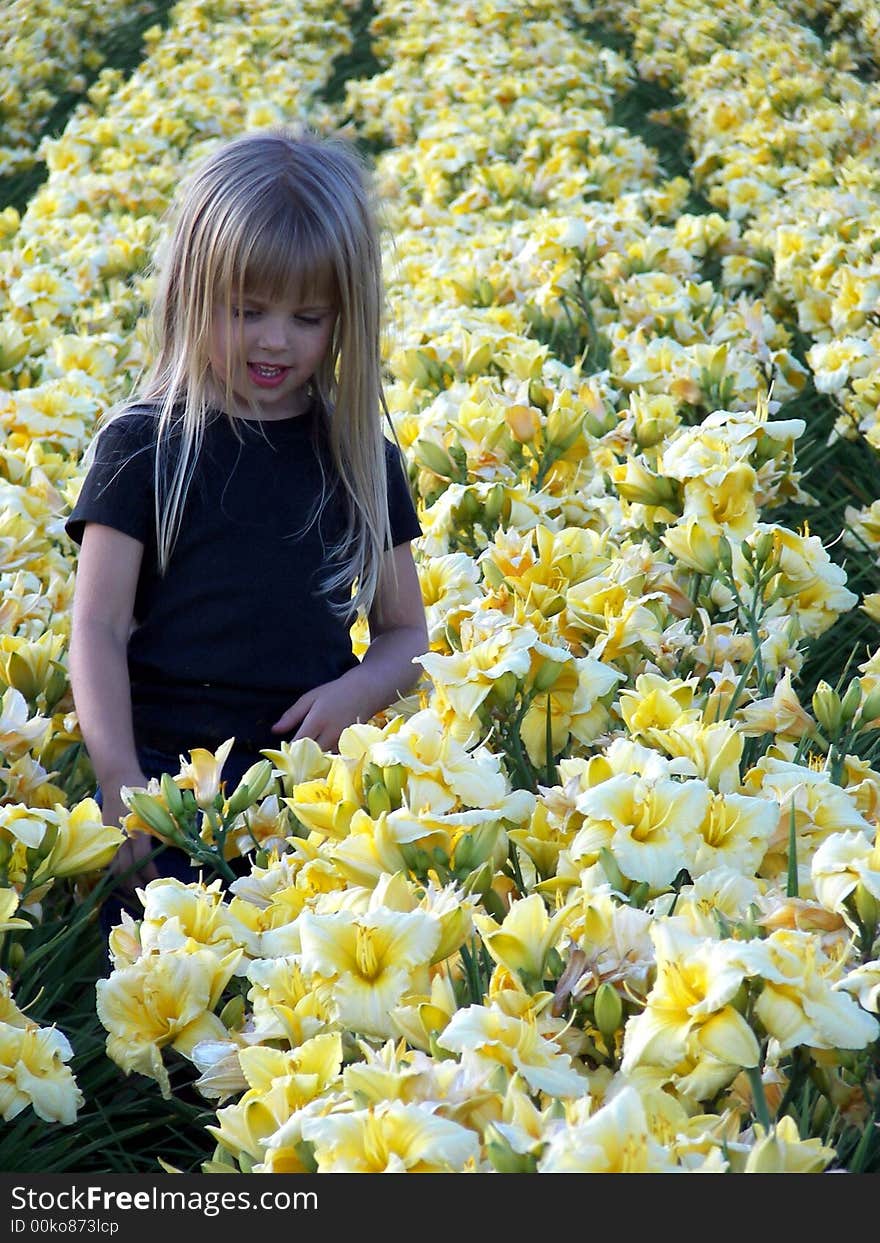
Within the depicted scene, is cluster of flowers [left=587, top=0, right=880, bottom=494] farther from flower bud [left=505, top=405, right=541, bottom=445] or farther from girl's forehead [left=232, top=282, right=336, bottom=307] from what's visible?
girl's forehead [left=232, top=282, right=336, bottom=307]

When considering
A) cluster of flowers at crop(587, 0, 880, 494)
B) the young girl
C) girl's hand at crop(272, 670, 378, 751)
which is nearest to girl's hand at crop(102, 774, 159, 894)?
the young girl

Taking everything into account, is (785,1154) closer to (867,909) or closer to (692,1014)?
(692,1014)

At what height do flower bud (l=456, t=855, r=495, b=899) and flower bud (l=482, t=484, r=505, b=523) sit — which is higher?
flower bud (l=456, t=855, r=495, b=899)

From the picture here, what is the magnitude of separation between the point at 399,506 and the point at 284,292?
1.22 ft

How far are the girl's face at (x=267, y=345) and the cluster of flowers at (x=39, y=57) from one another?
4801 millimetres

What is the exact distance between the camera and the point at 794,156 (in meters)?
5.48

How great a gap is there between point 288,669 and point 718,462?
25.4 inches

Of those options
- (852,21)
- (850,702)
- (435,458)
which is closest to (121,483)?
(435,458)

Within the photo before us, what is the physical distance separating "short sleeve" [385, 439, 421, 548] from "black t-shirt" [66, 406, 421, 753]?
0.13m

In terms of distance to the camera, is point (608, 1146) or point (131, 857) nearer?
point (608, 1146)

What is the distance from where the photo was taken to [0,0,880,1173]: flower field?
1054 millimetres

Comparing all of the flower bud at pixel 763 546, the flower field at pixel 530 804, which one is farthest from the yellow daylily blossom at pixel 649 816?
the flower bud at pixel 763 546

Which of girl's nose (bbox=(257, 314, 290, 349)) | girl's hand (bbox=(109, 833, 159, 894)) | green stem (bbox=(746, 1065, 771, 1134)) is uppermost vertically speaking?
girl's nose (bbox=(257, 314, 290, 349))

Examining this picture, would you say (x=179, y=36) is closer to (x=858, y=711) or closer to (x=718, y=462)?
(x=718, y=462)
